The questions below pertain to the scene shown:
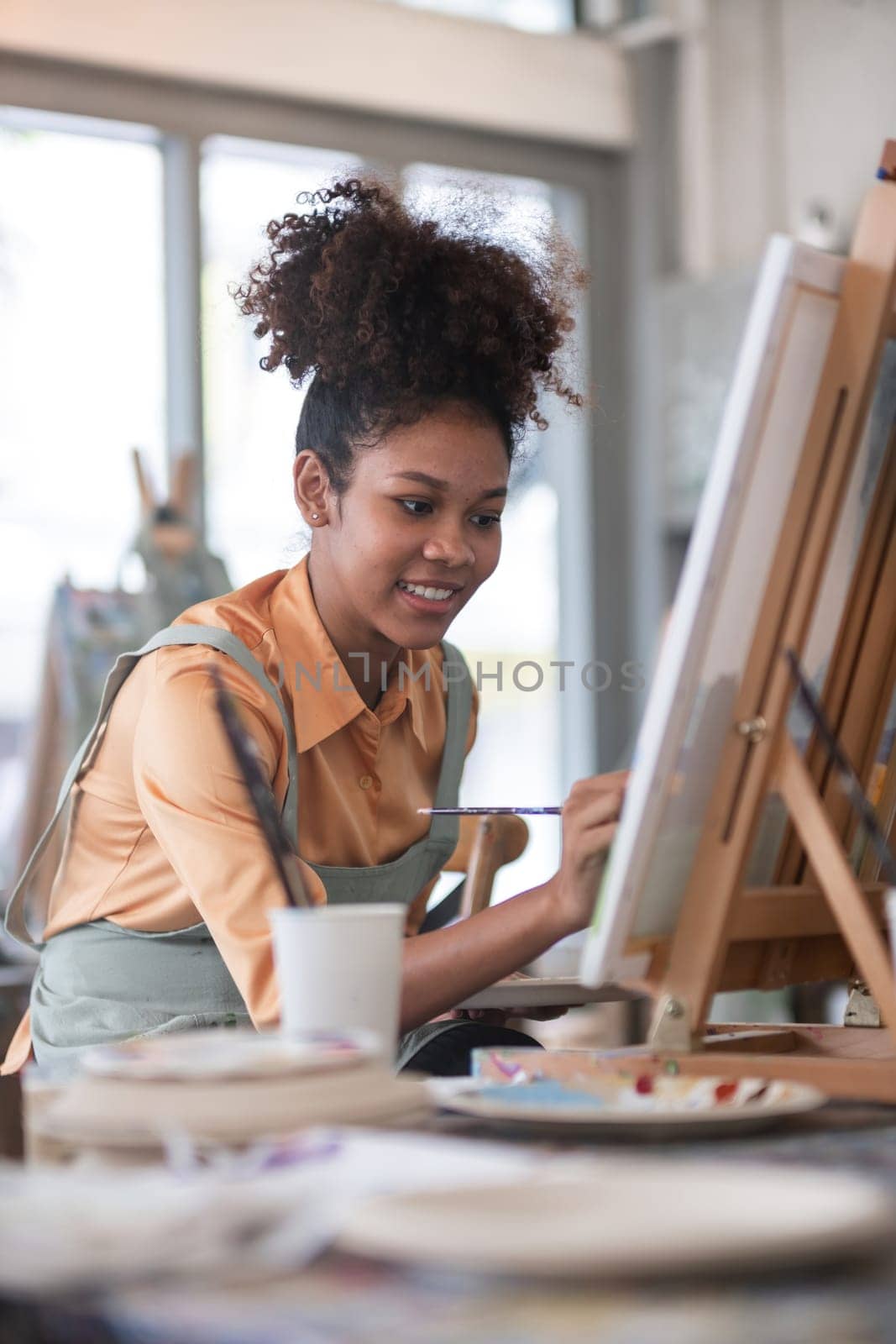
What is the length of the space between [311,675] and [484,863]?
12.8 inches

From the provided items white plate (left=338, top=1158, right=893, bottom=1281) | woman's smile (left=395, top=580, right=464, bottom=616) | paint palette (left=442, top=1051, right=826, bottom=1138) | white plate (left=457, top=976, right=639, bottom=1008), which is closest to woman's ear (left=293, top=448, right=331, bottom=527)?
woman's smile (left=395, top=580, right=464, bottom=616)

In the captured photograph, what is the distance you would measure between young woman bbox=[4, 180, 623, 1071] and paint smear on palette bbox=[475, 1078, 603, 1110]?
0.48m

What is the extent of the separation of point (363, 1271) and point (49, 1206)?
0.11 meters

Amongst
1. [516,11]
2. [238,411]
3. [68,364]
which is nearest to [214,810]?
[68,364]

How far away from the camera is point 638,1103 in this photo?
950 millimetres

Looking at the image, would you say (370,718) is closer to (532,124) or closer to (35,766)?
(35,766)

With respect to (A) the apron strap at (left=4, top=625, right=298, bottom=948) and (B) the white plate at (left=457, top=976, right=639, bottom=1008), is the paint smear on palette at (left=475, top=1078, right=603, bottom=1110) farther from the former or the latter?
(A) the apron strap at (left=4, top=625, right=298, bottom=948)

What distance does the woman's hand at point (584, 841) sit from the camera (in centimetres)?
111

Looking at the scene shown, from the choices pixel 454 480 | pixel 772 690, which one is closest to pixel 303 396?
pixel 454 480

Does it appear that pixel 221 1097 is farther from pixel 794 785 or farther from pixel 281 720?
pixel 281 720

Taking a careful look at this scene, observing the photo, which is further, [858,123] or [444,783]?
[858,123]

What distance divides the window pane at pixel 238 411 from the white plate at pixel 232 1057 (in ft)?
10.7

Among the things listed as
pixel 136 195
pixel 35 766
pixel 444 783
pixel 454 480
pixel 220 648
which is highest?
pixel 136 195

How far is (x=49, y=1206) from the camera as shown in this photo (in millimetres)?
586
